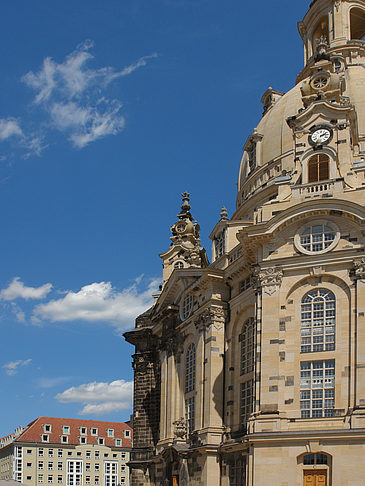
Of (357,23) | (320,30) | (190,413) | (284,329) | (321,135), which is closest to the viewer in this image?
(284,329)

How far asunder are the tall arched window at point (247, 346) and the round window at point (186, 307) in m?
8.24

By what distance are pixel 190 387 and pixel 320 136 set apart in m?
21.2

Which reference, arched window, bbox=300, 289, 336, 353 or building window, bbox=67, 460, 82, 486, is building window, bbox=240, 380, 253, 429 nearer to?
arched window, bbox=300, 289, 336, 353

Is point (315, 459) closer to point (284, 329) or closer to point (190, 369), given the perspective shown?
point (284, 329)

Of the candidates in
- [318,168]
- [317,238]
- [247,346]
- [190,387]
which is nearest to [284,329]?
[317,238]

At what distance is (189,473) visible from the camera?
5388 centimetres

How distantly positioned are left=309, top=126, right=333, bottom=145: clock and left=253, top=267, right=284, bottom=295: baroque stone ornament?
870 centimetres

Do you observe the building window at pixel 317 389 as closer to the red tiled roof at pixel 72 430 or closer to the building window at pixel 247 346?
the building window at pixel 247 346

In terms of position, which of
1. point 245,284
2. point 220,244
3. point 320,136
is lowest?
point 245,284

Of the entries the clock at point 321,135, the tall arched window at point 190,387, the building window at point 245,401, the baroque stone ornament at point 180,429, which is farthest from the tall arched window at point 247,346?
the clock at point 321,135

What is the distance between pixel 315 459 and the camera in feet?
137

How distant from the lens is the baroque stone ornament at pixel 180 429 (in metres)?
56.2

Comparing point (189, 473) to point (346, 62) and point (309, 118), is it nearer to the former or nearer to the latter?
point (309, 118)

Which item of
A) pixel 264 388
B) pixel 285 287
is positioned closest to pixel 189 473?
pixel 264 388
